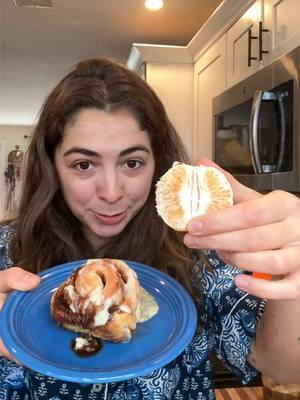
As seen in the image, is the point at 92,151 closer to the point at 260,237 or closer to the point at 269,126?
the point at 260,237

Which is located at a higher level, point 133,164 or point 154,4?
point 154,4

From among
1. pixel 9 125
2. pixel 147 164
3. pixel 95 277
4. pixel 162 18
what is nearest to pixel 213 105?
pixel 162 18

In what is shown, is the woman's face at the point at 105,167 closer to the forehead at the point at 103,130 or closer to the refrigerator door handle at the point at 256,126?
the forehead at the point at 103,130

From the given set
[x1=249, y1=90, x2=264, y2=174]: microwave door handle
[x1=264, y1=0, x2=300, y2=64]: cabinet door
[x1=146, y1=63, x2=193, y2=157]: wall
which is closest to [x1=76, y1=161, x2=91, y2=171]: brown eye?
[x1=249, y1=90, x2=264, y2=174]: microwave door handle

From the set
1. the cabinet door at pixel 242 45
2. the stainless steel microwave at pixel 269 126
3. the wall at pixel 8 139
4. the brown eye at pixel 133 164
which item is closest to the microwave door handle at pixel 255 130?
the stainless steel microwave at pixel 269 126

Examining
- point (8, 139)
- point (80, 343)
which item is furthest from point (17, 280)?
point (8, 139)

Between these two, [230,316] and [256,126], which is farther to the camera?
[256,126]
